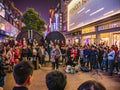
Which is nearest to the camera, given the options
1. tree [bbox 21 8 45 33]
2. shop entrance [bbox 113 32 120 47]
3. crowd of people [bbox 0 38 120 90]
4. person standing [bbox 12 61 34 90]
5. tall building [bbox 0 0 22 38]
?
person standing [bbox 12 61 34 90]

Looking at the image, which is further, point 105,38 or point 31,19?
point 31,19

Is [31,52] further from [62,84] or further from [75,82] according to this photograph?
[62,84]

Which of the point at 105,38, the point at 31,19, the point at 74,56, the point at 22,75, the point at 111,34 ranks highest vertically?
the point at 31,19

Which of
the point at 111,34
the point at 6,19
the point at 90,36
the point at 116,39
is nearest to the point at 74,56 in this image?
the point at 116,39

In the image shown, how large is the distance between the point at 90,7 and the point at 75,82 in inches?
1189

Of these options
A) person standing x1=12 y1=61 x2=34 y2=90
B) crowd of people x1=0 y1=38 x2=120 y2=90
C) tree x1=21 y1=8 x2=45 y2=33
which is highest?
tree x1=21 y1=8 x2=45 y2=33

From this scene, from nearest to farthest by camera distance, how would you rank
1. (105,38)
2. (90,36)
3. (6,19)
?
(105,38), (90,36), (6,19)

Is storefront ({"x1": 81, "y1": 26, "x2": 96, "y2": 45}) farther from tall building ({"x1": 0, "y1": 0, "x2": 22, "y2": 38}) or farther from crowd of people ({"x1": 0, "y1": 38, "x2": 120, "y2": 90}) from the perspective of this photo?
tall building ({"x1": 0, "y1": 0, "x2": 22, "y2": 38})

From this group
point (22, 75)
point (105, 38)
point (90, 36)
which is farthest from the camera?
point (90, 36)

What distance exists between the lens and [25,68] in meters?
3.01

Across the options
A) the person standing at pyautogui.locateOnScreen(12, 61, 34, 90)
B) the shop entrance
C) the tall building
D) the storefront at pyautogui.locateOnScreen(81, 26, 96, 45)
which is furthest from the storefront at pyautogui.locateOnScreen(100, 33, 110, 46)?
the tall building

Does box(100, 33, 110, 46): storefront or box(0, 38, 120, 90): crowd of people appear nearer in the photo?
box(0, 38, 120, 90): crowd of people

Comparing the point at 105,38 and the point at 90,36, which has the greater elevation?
the point at 90,36

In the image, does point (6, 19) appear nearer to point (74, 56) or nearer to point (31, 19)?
point (31, 19)
